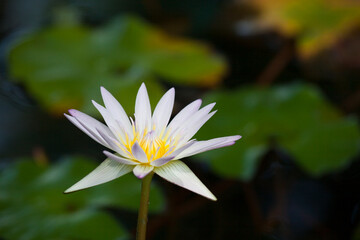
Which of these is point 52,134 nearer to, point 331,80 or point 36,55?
point 36,55

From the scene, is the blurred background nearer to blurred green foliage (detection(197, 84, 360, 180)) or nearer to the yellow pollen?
blurred green foliage (detection(197, 84, 360, 180))

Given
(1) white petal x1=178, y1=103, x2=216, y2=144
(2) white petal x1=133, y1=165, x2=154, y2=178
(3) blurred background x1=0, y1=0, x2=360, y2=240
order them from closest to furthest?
(2) white petal x1=133, y1=165, x2=154, y2=178
(1) white petal x1=178, y1=103, x2=216, y2=144
(3) blurred background x1=0, y1=0, x2=360, y2=240

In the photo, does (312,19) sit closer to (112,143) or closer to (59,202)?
(59,202)

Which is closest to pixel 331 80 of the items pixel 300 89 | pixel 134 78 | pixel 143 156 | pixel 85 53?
pixel 300 89

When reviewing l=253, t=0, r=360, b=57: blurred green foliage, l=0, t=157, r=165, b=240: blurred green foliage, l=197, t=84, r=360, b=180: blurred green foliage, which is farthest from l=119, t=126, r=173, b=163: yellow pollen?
l=253, t=0, r=360, b=57: blurred green foliage

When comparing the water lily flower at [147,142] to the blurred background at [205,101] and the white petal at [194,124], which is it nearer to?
the white petal at [194,124]

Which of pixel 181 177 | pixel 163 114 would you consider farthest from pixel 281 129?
pixel 181 177

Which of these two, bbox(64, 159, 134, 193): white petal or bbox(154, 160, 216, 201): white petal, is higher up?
bbox(64, 159, 134, 193): white petal

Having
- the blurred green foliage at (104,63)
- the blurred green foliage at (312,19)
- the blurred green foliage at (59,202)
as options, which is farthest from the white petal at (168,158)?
the blurred green foliage at (312,19)

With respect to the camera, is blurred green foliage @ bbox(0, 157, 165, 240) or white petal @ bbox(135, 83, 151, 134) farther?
blurred green foliage @ bbox(0, 157, 165, 240)
